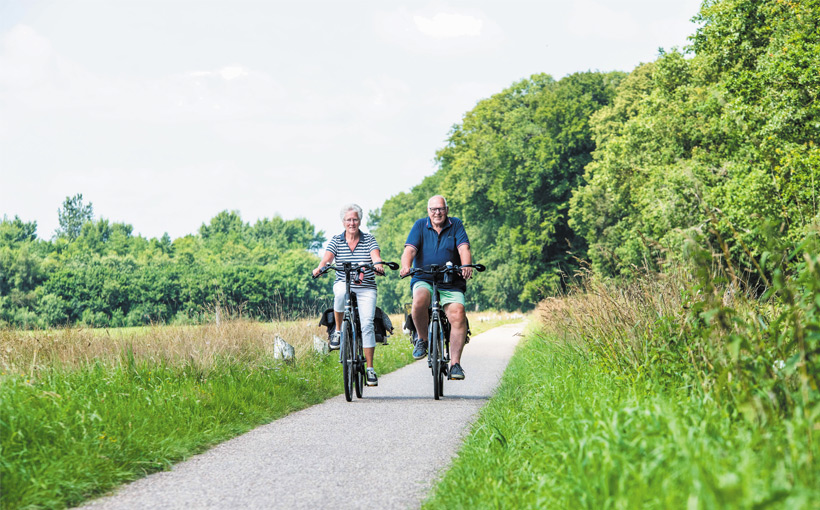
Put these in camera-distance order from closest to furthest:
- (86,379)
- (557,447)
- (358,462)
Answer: (557,447) < (358,462) < (86,379)

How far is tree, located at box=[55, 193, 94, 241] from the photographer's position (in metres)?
117

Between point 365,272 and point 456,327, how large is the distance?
120 centimetres

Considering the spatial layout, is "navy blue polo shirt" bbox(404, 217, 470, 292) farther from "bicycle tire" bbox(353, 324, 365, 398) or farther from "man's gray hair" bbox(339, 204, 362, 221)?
"bicycle tire" bbox(353, 324, 365, 398)

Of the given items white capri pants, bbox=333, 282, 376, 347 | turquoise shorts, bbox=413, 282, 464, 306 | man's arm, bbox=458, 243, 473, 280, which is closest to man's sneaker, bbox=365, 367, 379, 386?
white capri pants, bbox=333, 282, 376, 347

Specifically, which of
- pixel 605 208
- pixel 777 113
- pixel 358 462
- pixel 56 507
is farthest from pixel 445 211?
pixel 605 208

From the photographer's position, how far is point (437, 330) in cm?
820

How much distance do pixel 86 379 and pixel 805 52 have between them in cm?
1947

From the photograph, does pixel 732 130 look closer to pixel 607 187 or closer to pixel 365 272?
pixel 607 187

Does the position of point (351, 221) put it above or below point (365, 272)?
above

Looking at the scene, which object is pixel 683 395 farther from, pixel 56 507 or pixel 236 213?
pixel 236 213

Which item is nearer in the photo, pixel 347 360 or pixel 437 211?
pixel 347 360

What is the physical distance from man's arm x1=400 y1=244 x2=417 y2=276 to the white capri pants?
→ 0.55 m

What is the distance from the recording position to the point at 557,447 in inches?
152

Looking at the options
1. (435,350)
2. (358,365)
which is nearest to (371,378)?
(358,365)
